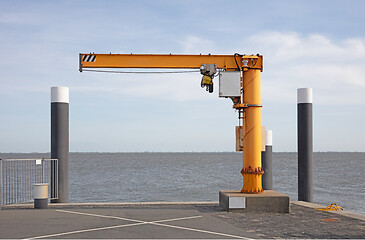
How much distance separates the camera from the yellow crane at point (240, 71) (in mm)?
13727

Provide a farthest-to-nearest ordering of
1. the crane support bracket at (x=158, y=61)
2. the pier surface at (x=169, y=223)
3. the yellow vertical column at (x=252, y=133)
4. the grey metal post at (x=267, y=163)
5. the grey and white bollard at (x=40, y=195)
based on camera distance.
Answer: the grey metal post at (x=267, y=163), the crane support bracket at (x=158, y=61), the grey and white bollard at (x=40, y=195), the yellow vertical column at (x=252, y=133), the pier surface at (x=169, y=223)

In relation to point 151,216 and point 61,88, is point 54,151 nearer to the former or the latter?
point 61,88

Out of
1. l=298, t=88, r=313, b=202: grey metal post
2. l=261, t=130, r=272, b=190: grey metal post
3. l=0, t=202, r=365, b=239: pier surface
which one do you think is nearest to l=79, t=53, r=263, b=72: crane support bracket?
l=298, t=88, r=313, b=202: grey metal post

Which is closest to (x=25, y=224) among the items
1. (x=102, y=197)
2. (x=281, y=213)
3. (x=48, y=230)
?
(x=48, y=230)

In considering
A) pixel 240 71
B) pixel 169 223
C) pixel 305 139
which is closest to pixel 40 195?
pixel 169 223

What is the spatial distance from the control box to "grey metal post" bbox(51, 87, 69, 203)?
590 centimetres

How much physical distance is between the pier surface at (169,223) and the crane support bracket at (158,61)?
4633 millimetres

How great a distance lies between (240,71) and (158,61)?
2713 millimetres

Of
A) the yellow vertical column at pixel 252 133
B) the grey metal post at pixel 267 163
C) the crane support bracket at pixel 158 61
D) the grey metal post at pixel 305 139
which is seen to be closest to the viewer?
the yellow vertical column at pixel 252 133

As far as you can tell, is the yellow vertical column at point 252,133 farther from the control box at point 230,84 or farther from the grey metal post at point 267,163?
the grey metal post at point 267,163

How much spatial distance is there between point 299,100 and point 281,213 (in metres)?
5.61

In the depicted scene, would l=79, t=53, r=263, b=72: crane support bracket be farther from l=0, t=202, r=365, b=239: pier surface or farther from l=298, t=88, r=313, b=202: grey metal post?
l=0, t=202, r=365, b=239: pier surface

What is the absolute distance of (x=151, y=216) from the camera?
1198 centimetres

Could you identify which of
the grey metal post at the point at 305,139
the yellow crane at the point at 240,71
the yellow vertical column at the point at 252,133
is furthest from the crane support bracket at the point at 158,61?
the grey metal post at the point at 305,139
